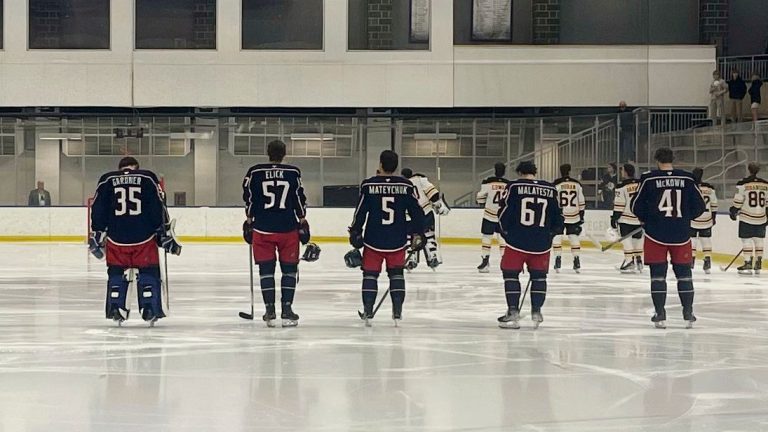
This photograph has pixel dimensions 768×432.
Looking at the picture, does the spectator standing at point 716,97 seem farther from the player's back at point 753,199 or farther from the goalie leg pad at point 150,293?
the goalie leg pad at point 150,293

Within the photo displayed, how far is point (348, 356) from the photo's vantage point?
25.9ft

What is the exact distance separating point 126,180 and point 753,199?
31.0 ft

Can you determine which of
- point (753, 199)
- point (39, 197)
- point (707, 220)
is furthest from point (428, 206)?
point (39, 197)

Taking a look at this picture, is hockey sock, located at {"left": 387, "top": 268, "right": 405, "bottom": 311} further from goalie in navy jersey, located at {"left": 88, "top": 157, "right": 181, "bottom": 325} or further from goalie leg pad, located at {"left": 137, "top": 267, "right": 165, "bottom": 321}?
goalie leg pad, located at {"left": 137, "top": 267, "right": 165, "bottom": 321}

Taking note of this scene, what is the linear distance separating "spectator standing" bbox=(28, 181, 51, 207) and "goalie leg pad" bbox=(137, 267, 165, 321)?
52.0 feet

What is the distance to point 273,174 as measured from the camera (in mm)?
9258

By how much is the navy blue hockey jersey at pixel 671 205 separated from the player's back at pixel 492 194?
19.8ft

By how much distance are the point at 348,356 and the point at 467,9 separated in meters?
21.6

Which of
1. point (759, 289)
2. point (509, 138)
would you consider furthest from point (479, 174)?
point (759, 289)

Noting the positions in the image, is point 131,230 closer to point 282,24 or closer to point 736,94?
point 736,94

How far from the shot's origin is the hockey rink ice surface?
5762 mm

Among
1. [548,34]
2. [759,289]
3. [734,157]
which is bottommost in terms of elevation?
[759,289]

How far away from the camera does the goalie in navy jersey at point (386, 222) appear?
938 cm

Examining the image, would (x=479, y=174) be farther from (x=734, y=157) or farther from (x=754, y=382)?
(x=754, y=382)
